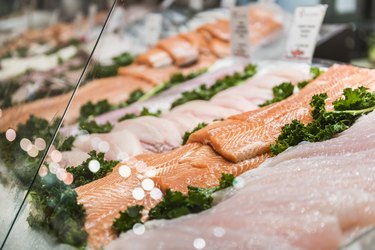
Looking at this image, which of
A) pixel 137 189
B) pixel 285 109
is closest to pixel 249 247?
pixel 137 189

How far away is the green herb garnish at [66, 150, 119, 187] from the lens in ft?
8.15

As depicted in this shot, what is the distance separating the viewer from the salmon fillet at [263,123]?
9.48 ft

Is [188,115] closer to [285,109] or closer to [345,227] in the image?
[285,109]

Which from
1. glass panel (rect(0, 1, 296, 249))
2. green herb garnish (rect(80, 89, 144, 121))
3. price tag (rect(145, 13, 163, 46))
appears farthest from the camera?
price tag (rect(145, 13, 163, 46))

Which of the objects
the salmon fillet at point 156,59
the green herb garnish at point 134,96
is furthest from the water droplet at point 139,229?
the salmon fillet at point 156,59

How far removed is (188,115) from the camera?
388cm

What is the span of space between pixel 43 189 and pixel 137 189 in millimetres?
417

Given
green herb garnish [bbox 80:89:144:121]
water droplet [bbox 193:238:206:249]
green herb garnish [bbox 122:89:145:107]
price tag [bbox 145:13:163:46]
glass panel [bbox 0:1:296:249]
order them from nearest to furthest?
water droplet [bbox 193:238:206:249] < glass panel [bbox 0:1:296:249] < green herb garnish [bbox 80:89:144:121] < green herb garnish [bbox 122:89:145:107] < price tag [bbox 145:13:163:46]

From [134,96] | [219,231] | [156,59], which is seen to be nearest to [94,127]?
[134,96]

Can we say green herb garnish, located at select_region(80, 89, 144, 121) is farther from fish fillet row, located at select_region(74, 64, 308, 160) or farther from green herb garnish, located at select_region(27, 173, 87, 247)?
green herb garnish, located at select_region(27, 173, 87, 247)

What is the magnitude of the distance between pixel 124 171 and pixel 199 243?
2.89ft

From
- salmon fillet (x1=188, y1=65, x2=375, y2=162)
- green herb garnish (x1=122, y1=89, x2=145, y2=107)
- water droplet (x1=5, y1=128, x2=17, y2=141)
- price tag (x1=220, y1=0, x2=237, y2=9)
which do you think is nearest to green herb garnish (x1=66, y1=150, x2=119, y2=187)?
water droplet (x1=5, y1=128, x2=17, y2=141)

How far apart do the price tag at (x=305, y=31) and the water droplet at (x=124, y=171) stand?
91.7 inches

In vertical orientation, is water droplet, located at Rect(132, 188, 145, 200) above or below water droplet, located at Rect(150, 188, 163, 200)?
below
